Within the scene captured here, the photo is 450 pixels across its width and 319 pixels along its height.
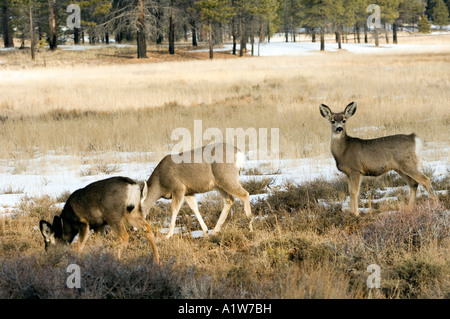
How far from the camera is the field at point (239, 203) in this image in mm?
4992

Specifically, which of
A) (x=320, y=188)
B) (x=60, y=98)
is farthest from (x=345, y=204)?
(x=60, y=98)

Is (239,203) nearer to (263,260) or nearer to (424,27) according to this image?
(263,260)

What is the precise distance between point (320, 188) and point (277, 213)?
3.83 ft

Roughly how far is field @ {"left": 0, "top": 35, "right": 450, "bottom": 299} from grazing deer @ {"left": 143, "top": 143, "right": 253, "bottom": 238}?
0.54 metres

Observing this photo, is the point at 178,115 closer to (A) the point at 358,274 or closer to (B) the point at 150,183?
(B) the point at 150,183

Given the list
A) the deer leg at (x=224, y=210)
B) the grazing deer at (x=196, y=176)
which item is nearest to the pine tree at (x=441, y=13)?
the deer leg at (x=224, y=210)

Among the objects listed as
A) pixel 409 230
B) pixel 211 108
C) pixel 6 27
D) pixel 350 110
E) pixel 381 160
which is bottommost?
pixel 409 230

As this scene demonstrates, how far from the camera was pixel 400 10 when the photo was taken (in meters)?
93.6

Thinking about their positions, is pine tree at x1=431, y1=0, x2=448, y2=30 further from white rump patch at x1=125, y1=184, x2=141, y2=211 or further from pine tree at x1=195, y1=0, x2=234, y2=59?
white rump patch at x1=125, y1=184, x2=141, y2=211

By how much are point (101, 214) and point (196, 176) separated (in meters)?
1.51

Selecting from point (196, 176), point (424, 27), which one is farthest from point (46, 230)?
point (424, 27)

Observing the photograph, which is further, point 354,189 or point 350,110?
point 350,110

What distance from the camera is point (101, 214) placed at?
6.24 m

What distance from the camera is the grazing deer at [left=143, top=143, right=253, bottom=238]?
727 cm
